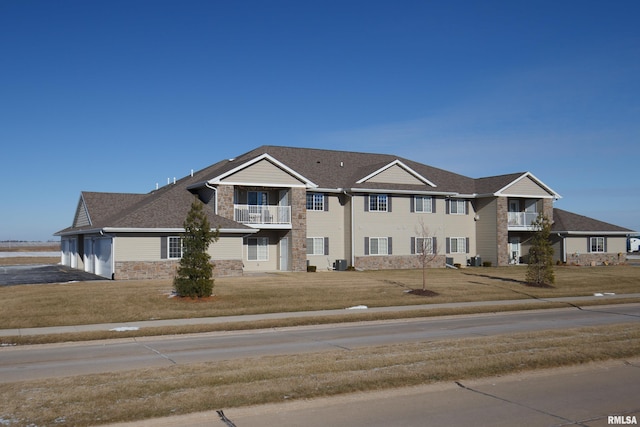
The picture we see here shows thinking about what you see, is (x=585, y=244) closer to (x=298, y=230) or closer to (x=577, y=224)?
(x=577, y=224)

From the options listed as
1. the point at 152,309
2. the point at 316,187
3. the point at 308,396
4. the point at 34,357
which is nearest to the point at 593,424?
the point at 308,396

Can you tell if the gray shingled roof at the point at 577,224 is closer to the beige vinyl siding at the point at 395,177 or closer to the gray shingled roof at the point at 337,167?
the gray shingled roof at the point at 337,167

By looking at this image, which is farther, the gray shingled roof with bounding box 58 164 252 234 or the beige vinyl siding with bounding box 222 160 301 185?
the beige vinyl siding with bounding box 222 160 301 185

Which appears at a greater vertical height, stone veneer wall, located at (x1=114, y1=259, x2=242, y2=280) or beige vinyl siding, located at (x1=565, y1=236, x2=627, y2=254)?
beige vinyl siding, located at (x1=565, y1=236, x2=627, y2=254)

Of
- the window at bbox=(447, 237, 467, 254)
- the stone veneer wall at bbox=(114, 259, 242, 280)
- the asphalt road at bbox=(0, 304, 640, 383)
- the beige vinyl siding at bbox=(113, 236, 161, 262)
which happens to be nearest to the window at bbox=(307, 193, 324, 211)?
the stone veneer wall at bbox=(114, 259, 242, 280)

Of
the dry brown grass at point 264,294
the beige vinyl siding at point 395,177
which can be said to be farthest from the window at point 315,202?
the dry brown grass at point 264,294

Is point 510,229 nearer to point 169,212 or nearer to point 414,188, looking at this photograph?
point 414,188

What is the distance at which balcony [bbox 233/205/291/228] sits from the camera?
123ft

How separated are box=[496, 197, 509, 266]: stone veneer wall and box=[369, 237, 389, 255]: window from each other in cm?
1001

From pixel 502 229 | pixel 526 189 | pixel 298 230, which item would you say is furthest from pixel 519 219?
pixel 298 230

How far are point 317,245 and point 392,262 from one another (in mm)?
5920

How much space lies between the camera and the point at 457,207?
47812 mm

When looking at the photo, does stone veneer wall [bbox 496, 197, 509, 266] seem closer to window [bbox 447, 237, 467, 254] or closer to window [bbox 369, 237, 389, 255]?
window [bbox 447, 237, 467, 254]

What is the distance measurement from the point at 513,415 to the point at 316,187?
3215 centimetres
